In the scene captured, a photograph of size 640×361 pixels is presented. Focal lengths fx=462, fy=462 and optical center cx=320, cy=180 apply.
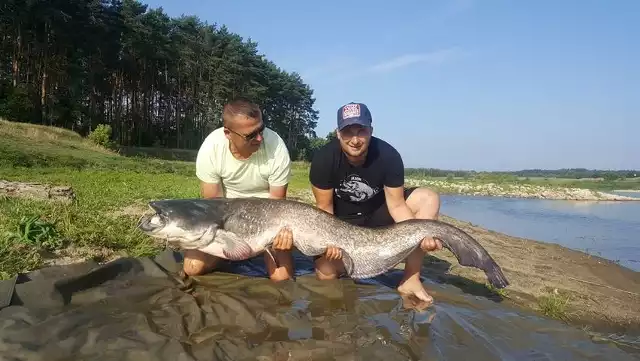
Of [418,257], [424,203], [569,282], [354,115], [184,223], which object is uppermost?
[354,115]

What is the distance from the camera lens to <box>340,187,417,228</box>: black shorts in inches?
189

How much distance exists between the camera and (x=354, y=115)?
4.30m

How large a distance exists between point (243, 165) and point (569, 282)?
4663 millimetres

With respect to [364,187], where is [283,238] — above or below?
below

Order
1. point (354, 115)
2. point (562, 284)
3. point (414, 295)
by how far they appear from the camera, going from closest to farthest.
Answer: point (354, 115) → point (414, 295) → point (562, 284)

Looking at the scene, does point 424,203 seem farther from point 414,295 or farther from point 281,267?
point 281,267

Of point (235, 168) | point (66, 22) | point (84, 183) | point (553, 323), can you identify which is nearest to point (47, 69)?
point (66, 22)

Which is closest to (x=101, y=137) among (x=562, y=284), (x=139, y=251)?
(x=139, y=251)

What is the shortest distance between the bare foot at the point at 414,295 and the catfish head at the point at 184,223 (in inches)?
72.9

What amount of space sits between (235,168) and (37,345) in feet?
7.59

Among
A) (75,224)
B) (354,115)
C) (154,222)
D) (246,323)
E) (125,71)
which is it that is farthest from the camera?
(125,71)

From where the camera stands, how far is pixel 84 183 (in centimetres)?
1070

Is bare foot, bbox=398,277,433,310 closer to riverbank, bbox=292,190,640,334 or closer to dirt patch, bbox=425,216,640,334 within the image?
riverbank, bbox=292,190,640,334

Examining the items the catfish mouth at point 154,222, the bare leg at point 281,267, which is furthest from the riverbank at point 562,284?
the catfish mouth at point 154,222
